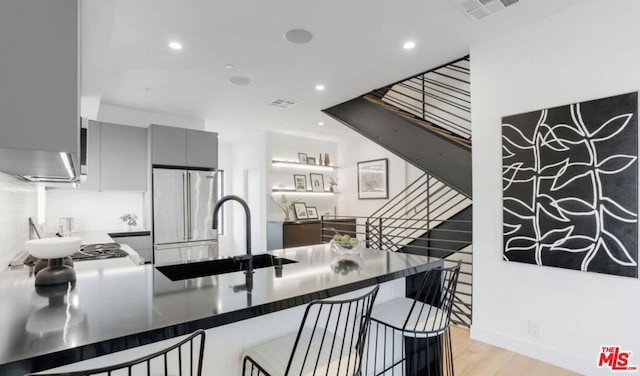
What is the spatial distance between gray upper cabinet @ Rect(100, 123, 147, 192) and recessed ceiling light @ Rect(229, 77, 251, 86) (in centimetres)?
183

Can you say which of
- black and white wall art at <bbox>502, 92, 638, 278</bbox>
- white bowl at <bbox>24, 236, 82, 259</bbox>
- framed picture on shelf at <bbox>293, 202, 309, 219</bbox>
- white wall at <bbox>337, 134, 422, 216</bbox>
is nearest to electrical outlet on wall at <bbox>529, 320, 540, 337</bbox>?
black and white wall art at <bbox>502, 92, 638, 278</bbox>

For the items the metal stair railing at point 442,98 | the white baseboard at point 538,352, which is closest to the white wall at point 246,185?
the metal stair railing at point 442,98

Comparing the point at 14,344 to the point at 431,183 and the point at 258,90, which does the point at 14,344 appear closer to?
the point at 258,90

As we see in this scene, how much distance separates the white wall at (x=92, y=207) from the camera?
14.0 ft

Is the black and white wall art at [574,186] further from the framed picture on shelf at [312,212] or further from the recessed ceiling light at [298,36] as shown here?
the framed picture on shelf at [312,212]

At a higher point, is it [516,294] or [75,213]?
[75,213]

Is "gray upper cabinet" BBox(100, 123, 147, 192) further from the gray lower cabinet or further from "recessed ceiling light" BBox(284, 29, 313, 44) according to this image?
"recessed ceiling light" BBox(284, 29, 313, 44)

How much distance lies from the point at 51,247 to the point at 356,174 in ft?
20.1

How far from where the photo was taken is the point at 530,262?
2.67m

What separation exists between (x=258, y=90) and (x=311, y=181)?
3.03 metres

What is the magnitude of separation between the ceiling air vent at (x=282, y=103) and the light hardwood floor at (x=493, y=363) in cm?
376

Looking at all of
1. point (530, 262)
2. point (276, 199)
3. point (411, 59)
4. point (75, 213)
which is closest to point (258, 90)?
point (411, 59)

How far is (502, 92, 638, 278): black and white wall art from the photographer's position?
224 centimetres

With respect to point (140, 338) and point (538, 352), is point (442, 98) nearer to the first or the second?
point (538, 352)
